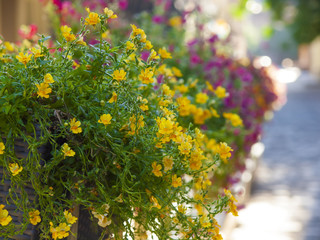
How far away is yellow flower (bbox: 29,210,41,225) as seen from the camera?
47.1 inches

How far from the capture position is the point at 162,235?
132 centimetres

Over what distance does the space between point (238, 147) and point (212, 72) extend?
750 millimetres

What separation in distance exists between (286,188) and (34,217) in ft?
18.3

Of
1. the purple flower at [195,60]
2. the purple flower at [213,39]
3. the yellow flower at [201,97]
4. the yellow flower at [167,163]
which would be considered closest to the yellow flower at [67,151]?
the yellow flower at [167,163]

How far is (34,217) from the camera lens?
3.94 ft

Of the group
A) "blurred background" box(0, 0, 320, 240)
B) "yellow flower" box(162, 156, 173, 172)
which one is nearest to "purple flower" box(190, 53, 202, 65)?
"blurred background" box(0, 0, 320, 240)

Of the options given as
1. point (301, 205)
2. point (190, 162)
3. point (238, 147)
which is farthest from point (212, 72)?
point (190, 162)

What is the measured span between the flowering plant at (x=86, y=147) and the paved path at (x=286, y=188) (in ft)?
10.8

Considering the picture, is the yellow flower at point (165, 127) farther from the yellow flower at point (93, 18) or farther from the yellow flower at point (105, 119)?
the yellow flower at point (93, 18)

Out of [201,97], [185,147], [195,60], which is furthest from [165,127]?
[195,60]

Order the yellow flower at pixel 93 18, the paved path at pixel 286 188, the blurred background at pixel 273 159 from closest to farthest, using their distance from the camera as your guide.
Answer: the yellow flower at pixel 93 18 → the blurred background at pixel 273 159 → the paved path at pixel 286 188

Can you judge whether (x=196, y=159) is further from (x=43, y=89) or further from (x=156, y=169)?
(x=43, y=89)

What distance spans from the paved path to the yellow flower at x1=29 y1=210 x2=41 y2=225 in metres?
3.45

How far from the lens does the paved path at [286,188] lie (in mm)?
4734
